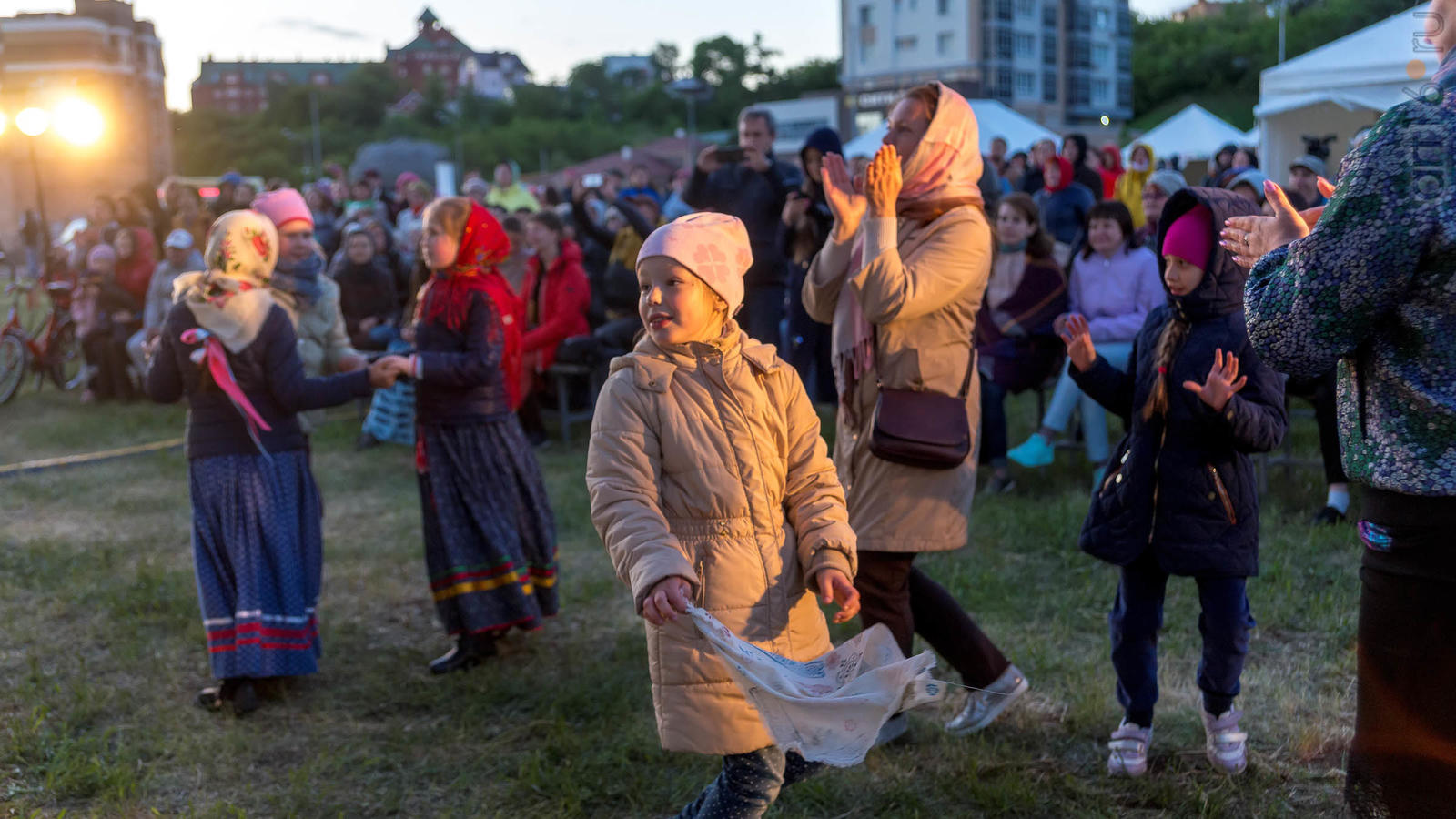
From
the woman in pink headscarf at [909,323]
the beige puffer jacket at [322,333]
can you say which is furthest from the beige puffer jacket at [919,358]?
the beige puffer jacket at [322,333]

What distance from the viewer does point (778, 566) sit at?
277cm

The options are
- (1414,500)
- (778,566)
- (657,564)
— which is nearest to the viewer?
(1414,500)

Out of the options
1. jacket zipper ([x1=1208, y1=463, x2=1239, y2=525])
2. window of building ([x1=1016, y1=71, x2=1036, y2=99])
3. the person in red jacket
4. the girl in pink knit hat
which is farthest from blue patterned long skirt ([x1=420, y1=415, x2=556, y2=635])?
window of building ([x1=1016, y1=71, x2=1036, y2=99])

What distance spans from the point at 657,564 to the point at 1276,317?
1.28 m

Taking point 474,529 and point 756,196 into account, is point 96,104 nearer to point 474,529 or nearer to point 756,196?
point 756,196

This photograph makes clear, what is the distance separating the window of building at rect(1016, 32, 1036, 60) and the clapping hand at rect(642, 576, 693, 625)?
220 feet

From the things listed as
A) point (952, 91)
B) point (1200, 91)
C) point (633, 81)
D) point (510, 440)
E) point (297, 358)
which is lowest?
point (510, 440)

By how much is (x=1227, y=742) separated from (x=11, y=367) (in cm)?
1255

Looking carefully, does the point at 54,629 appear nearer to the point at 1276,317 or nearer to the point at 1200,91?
the point at 1276,317

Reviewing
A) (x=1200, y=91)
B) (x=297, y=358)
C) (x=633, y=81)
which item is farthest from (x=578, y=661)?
(x=633, y=81)

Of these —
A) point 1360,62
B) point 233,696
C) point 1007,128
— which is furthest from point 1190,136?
point 233,696

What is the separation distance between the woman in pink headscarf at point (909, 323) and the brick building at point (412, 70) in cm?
13802

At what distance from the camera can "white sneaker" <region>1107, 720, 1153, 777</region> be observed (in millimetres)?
3705

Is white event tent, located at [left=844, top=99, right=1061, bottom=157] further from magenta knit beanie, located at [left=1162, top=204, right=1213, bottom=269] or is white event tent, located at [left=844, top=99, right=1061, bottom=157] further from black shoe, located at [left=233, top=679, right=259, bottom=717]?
magenta knit beanie, located at [left=1162, top=204, right=1213, bottom=269]
